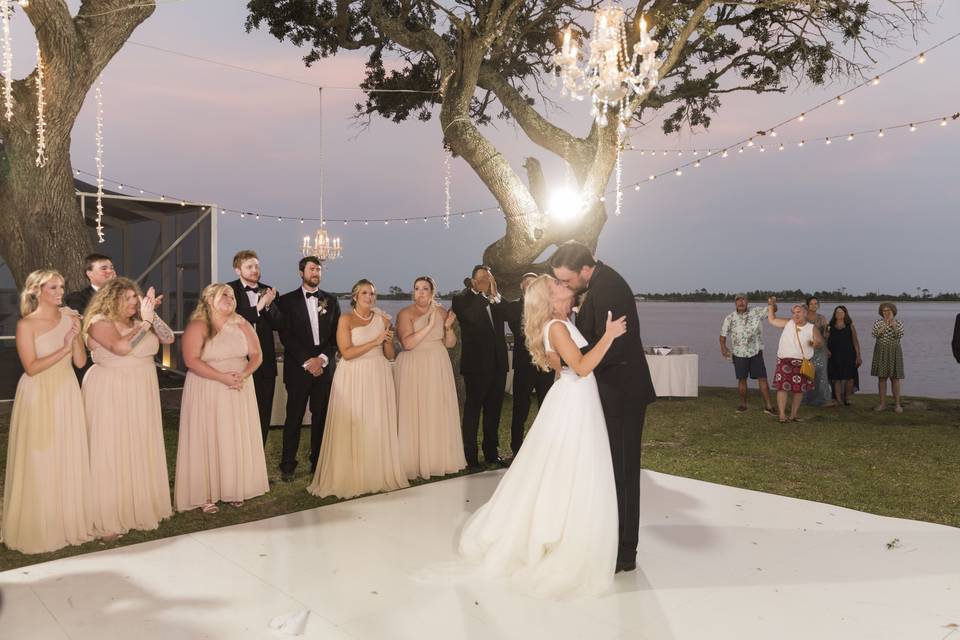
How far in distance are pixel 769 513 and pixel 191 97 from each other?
13240 mm

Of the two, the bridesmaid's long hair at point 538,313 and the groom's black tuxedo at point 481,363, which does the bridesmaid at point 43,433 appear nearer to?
the bridesmaid's long hair at point 538,313

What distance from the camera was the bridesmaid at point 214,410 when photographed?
14.2ft

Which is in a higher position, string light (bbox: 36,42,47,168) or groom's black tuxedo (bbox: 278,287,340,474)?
string light (bbox: 36,42,47,168)

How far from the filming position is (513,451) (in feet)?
19.3

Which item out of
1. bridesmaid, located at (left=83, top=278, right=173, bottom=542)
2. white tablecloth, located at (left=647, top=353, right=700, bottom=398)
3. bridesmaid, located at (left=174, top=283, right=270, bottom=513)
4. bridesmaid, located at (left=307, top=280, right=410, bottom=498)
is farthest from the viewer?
white tablecloth, located at (left=647, top=353, right=700, bottom=398)

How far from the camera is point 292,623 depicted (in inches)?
108

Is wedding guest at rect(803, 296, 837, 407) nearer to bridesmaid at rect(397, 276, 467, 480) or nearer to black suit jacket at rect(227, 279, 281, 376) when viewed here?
bridesmaid at rect(397, 276, 467, 480)

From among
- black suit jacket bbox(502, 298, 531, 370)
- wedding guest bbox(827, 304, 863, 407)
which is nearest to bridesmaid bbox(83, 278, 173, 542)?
black suit jacket bbox(502, 298, 531, 370)

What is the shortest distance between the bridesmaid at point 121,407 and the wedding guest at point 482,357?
2.37 meters

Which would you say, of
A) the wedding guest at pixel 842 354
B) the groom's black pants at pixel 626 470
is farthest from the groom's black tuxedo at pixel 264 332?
the wedding guest at pixel 842 354

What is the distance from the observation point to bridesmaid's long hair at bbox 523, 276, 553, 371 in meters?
3.34

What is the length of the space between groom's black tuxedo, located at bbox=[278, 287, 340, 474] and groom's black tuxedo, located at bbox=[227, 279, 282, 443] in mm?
91

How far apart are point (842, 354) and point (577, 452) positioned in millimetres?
7452

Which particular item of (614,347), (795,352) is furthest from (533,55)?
(614,347)
